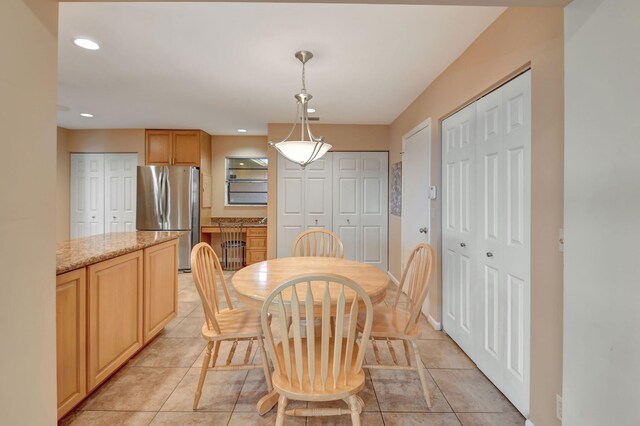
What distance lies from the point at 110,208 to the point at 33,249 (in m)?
5.02

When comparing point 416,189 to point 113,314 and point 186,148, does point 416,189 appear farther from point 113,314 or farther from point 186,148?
point 186,148

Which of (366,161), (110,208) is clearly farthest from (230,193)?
(366,161)

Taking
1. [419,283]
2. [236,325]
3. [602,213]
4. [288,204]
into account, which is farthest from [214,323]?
[288,204]

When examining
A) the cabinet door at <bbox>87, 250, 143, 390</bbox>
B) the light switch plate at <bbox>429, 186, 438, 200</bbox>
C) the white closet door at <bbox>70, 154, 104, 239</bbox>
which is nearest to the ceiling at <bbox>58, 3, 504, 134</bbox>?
the light switch plate at <bbox>429, 186, 438, 200</bbox>

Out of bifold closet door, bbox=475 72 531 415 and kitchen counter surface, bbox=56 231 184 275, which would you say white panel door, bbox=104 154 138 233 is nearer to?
kitchen counter surface, bbox=56 231 184 275

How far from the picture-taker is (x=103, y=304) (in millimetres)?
1857

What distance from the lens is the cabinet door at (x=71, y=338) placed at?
1.55 m

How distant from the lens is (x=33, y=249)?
93 centimetres

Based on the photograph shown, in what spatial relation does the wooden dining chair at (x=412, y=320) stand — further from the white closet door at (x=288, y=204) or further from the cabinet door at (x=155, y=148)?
the cabinet door at (x=155, y=148)

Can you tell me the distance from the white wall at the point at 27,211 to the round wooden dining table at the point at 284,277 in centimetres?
79

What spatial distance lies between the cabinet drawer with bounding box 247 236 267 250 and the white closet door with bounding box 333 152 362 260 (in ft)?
4.06

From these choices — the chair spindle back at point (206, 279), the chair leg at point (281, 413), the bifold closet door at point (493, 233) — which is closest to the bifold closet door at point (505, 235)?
the bifold closet door at point (493, 233)

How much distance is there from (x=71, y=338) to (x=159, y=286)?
92 cm

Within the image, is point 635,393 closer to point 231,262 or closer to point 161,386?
point 161,386
